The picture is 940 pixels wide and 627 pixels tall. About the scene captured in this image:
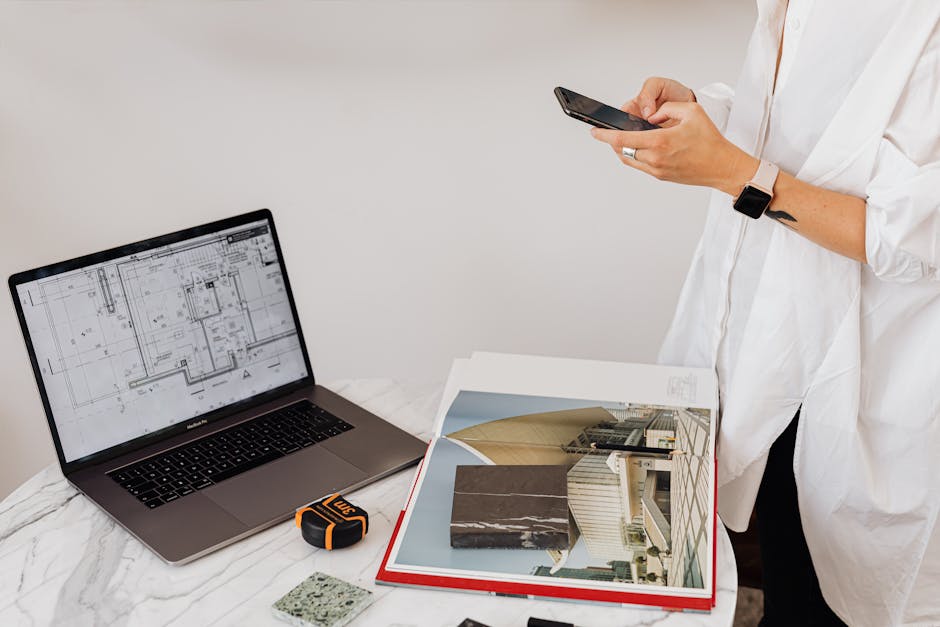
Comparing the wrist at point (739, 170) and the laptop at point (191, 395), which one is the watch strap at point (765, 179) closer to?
the wrist at point (739, 170)

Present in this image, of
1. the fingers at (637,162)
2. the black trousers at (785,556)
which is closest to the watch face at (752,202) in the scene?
the fingers at (637,162)

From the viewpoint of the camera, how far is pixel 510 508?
3.23 ft

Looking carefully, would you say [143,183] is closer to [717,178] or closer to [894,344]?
[717,178]

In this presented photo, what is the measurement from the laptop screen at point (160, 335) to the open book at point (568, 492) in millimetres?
275

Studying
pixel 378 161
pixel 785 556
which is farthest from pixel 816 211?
pixel 378 161

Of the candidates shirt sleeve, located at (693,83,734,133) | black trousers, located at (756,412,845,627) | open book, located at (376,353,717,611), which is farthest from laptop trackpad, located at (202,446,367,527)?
shirt sleeve, located at (693,83,734,133)

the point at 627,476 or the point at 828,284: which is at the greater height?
the point at 828,284

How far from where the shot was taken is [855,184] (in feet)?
3.50

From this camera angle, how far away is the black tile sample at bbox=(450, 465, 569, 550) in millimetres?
958

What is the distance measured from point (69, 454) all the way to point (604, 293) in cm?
129

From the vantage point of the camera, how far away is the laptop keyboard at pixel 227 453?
109cm

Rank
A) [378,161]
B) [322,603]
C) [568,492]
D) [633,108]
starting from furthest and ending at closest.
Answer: [378,161] < [633,108] < [568,492] < [322,603]

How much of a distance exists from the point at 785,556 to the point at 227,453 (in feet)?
2.65

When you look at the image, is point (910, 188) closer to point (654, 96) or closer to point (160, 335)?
point (654, 96)
